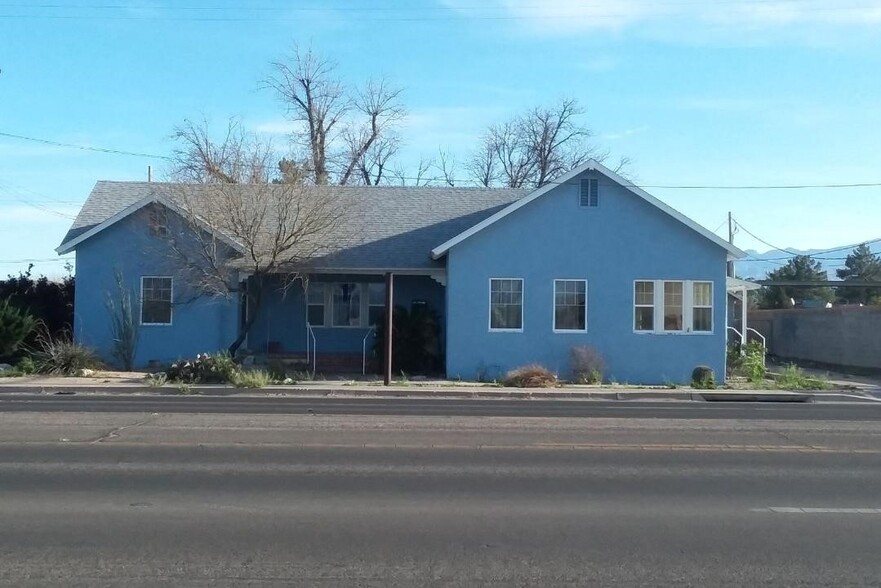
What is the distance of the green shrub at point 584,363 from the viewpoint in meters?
27.4

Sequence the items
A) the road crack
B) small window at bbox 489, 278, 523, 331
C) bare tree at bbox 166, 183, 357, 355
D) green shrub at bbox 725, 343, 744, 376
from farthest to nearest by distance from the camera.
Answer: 1. green shrub at bbox 725, 343, 744, 376
2. small window at bbox 489, 278, 523, 331
3. bare tree at bbox 166, 183, 357, 355
4. the road crack

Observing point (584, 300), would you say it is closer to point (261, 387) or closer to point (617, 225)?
point (617, 225)

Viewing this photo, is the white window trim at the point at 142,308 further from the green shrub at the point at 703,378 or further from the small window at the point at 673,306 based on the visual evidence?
the green shrub at the point at 703,378

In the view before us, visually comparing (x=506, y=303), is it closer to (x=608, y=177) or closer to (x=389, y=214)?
(x=608, y=177)

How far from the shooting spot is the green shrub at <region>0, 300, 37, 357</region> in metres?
28.3

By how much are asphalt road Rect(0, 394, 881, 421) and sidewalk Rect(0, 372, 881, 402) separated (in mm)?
868

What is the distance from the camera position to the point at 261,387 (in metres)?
24.5

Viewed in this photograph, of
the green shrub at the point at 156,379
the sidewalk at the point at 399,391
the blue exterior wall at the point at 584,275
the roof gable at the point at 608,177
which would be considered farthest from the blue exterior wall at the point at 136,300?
the roof gable at the point at 608,177

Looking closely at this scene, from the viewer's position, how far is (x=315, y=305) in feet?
99.9

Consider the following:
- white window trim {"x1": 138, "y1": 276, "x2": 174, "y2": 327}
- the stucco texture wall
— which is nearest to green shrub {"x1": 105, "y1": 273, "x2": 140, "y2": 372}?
white window trim {"x1": 138, "y1": 276, "x2": 174, "y2": 327}

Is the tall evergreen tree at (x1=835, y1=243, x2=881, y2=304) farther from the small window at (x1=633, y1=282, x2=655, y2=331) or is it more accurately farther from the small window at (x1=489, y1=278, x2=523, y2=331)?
the small window at (x1=489, y1=278, x2=523, y2=331)

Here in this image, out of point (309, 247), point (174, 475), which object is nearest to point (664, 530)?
point (174, 475)

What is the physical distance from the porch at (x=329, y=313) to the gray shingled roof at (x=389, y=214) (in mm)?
957

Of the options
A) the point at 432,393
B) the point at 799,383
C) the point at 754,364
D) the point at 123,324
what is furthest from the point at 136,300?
the point at 799,383
